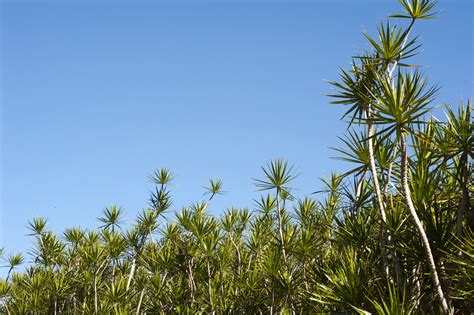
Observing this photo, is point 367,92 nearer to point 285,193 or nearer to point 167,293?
point 285,193

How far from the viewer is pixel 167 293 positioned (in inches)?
480

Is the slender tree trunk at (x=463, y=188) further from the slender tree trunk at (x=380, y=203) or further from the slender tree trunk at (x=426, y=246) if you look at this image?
the slender tree trunk at (x=380, y=203)

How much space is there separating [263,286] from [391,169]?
183 inches

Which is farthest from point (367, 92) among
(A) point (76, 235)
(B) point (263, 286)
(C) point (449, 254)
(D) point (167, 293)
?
(A) point (76, 235)

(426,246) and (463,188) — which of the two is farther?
(463,188)

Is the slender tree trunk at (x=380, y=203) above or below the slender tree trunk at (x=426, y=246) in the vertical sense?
above

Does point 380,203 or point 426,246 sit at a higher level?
point 380,203

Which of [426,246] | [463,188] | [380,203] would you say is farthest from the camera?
[380,203]

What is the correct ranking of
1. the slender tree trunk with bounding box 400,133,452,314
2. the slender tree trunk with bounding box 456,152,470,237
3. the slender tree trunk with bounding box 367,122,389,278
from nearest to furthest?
the slender tree trunk with bounding box 400,133,452,314, the slender tree trunk with bounding box 456,152,470,237, the slender tree trunk with bounding box 367,122,389,278

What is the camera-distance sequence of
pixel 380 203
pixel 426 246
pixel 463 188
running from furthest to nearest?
pixel 380 203
pixel 463 188
pixel 426 246

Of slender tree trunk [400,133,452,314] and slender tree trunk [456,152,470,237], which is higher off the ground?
slender tree trunk [456,152,470,237]

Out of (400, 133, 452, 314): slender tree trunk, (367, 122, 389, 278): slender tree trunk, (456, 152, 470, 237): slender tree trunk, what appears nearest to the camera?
(400, 133, 452, 314): slender tree trunk

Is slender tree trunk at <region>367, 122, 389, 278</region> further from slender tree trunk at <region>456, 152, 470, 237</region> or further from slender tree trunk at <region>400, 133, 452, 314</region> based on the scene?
slender tree trunk at <region>456, 152, 470, 237</region>

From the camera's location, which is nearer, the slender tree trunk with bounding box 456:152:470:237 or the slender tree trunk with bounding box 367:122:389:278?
the slender tree trunk with bounding box 456:152:470:237
